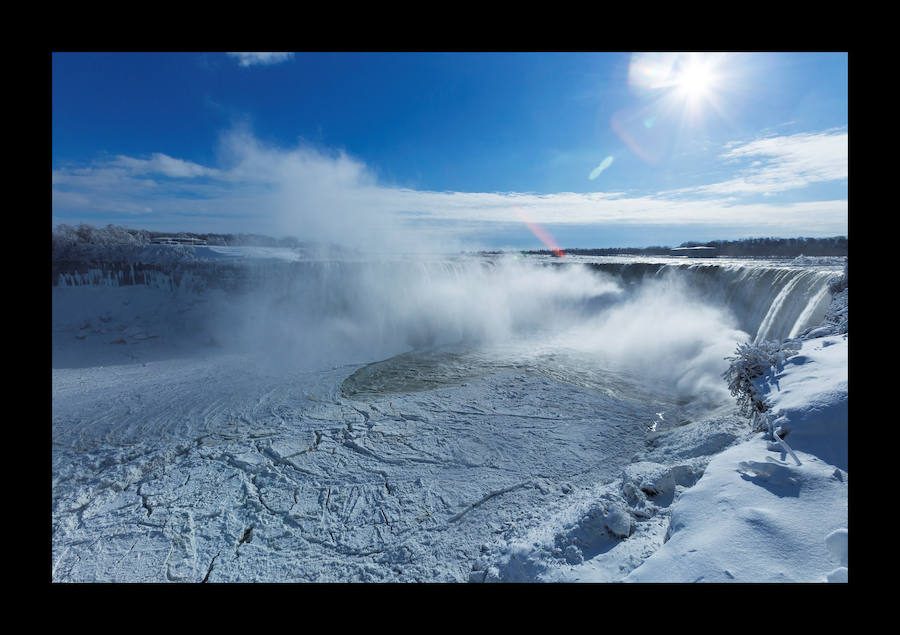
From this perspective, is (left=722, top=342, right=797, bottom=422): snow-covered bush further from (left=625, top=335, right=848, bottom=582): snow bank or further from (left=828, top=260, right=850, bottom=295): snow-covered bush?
(left=828, top=260, right=850, bottom=295): snow-covered bush

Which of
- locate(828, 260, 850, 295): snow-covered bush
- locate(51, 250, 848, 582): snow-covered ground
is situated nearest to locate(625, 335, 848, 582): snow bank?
locate(51, 250, 848, 582): snow-covered ground

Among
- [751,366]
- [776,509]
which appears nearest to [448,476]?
[776,509]

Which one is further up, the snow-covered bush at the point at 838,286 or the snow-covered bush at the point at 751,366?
the snow-covered bush at the point at 838,286

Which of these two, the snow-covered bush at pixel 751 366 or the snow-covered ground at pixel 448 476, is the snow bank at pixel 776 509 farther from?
the snow-covered bush at pixel 751 366

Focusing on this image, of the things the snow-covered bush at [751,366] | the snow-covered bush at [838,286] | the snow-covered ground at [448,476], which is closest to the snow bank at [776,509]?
the snow-covered ground at [448,476]

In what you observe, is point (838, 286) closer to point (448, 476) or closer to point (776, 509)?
point (776, 509)
